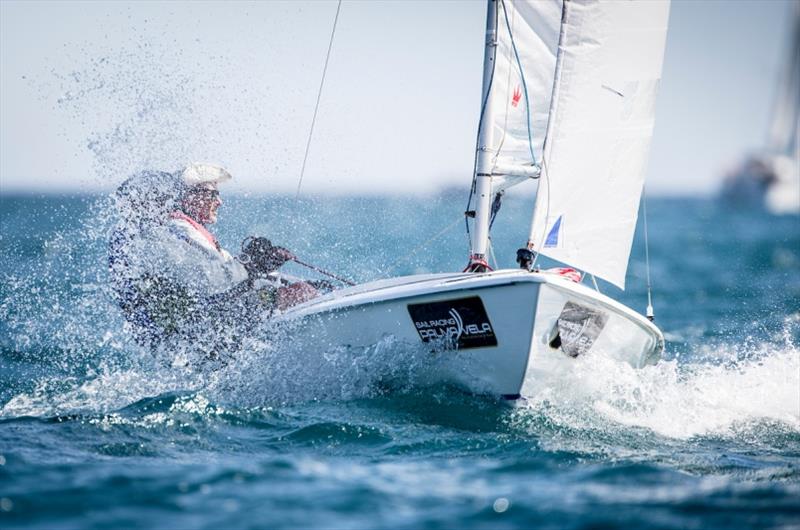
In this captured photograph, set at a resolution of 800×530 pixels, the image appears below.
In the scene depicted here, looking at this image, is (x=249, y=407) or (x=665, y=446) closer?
(x=665, y=446)

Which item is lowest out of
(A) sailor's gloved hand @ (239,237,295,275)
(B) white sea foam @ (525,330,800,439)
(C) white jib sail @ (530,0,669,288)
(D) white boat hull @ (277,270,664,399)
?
(B) white sea foam @ (525,330,800,439)

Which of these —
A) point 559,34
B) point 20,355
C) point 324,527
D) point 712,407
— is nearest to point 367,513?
point 324,527

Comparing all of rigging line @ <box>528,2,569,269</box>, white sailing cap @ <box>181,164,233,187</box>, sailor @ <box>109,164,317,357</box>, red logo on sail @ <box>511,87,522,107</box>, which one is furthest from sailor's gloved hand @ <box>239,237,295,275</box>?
red logo on sail @ <box>511,87,522,107</box>

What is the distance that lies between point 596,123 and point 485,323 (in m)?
1.89

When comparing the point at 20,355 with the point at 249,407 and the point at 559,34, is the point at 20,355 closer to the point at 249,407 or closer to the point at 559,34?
the point at 249,407

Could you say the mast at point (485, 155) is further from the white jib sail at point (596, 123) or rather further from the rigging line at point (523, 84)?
the white jib sail at point (596, 123)

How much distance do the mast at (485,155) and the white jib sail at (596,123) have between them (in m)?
0.37

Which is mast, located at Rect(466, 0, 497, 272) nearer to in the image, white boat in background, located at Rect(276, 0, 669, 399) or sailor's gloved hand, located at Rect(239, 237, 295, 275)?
white boat in background, located at Rect(276, 0, 669, 399)

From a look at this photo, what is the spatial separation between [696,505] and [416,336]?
7.39 ft

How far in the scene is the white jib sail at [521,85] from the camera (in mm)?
6414

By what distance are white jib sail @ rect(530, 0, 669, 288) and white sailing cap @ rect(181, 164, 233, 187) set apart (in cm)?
256

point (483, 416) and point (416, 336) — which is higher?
point (416, 336)

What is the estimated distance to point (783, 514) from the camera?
404cm

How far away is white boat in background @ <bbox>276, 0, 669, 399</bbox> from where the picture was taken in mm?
6016
